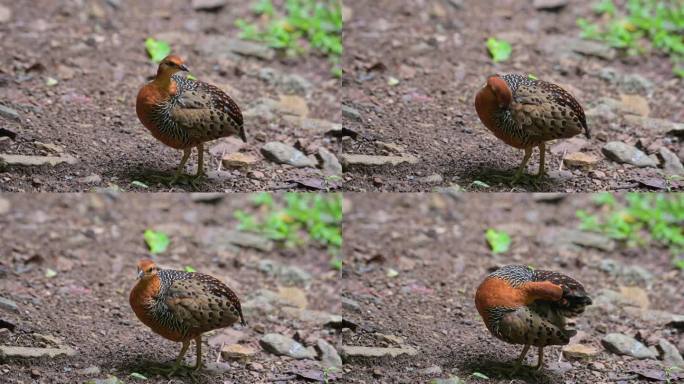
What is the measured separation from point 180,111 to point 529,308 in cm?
265

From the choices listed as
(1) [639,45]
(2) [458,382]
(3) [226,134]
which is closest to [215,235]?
(3) [226,134]

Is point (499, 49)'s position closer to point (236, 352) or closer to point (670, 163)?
point (670, 163)

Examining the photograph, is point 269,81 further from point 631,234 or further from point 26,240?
point 631,234

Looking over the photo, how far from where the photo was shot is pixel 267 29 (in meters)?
9.75

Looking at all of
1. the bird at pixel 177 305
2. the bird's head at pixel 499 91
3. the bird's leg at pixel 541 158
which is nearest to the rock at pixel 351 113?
the bird's head at pixel 499 91

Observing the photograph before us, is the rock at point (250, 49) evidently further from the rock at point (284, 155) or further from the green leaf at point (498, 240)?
the green leaf at point (498, 240)

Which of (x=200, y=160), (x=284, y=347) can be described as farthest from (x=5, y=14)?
(x=284, y=347)

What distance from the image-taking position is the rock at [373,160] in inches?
316

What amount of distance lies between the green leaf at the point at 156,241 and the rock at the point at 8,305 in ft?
4.68

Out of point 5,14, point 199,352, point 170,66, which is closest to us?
point 170,66

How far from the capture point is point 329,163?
328 inches

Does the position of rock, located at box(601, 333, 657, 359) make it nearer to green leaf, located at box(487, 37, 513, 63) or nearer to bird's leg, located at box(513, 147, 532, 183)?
bird's leg, located at box(513, 147, 532, 183)

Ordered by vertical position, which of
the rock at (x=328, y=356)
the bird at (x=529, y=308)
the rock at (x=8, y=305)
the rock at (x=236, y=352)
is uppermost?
the bird at (x=529, y=308)

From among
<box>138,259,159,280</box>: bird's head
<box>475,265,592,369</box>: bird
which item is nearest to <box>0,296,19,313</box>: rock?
<box>138,259,159,280</box>: bird's head
